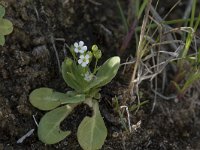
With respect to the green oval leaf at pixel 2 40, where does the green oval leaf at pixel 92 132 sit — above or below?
below

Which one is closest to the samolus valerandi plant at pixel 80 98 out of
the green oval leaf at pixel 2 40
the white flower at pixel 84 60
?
the white flower at pixel 84 60

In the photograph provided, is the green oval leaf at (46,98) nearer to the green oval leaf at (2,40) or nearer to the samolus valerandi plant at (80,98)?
the samolus valerandi plant at (80,98)

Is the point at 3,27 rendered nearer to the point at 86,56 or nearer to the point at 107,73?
the point at 86,56

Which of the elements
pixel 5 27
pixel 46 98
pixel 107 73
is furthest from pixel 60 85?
Answer: pixel 5 27

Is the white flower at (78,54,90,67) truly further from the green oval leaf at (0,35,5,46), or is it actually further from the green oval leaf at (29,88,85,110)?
the green oval leaf at (0,35,5,46)

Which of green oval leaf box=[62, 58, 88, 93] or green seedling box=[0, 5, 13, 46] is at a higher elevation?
green seedling box=[0, 5, 13, 46]

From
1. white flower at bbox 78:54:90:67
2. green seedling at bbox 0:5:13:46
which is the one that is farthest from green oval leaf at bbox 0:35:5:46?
white flower at bbox 78:54:90:67

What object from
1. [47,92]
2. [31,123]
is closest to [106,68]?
[47,92]
